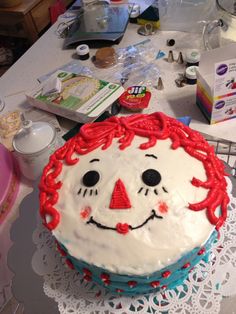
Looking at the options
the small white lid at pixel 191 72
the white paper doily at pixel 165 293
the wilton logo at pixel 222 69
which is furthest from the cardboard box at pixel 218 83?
the white paper doily at pixel 165 293

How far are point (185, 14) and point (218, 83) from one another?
0.53 meters

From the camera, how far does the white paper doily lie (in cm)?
63

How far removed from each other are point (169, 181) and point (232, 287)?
0.25 meters

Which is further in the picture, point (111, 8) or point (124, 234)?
point (111, 8)

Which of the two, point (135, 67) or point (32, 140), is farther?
point (135, 67)

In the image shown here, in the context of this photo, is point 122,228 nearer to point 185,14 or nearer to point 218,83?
point 218,83

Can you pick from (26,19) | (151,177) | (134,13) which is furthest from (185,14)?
(26,19)

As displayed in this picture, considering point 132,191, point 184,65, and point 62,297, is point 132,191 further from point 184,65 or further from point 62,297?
point 184,65

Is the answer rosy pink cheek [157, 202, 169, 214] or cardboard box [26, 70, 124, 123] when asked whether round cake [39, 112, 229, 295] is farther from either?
cardboard box [26, 70, 124, 123]

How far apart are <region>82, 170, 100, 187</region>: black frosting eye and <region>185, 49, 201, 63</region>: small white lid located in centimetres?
65

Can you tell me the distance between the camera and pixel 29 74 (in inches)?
48.9

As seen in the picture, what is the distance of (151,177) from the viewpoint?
0.57 m

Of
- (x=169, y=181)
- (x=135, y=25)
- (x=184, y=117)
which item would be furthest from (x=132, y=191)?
(x=135, y=25)

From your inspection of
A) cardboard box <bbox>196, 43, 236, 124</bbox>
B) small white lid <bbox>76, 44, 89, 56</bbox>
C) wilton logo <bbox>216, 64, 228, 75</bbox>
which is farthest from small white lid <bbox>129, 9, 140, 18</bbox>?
wilton logo <bbox>216, 64, 228, 75</bbox>
